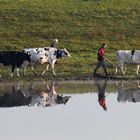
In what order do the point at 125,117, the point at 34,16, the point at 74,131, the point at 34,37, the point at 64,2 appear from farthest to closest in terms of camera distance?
the point at 64,2
the point at 34,16
the point at 34,37
the point at 125,117
the point at 74,131

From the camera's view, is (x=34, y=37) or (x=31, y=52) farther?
(x=34, y=37)

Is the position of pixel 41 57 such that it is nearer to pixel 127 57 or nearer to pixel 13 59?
pixel 13 59

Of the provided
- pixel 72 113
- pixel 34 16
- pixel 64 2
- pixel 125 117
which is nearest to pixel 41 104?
pixel 72 113

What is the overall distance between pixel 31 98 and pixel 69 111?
4370mm

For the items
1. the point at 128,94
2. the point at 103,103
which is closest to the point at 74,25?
the point at 128,94

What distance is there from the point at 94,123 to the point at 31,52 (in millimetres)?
17154

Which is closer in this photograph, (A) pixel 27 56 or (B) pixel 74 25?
(A) pixel 27 56

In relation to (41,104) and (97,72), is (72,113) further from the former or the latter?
(97,72)

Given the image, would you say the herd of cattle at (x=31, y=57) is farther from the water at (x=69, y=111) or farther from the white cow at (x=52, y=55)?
the water at (x=69, y=111)

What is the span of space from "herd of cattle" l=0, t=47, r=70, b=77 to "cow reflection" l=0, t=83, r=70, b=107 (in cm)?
497

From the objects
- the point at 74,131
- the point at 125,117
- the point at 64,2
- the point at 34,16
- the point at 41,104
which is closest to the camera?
the point at 74,131

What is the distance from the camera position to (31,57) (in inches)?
1761

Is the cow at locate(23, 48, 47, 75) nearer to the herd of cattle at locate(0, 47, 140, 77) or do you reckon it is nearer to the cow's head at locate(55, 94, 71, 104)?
the herd of cattle at locate(0, 47, 140, 77)

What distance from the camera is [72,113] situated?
30.8 m
